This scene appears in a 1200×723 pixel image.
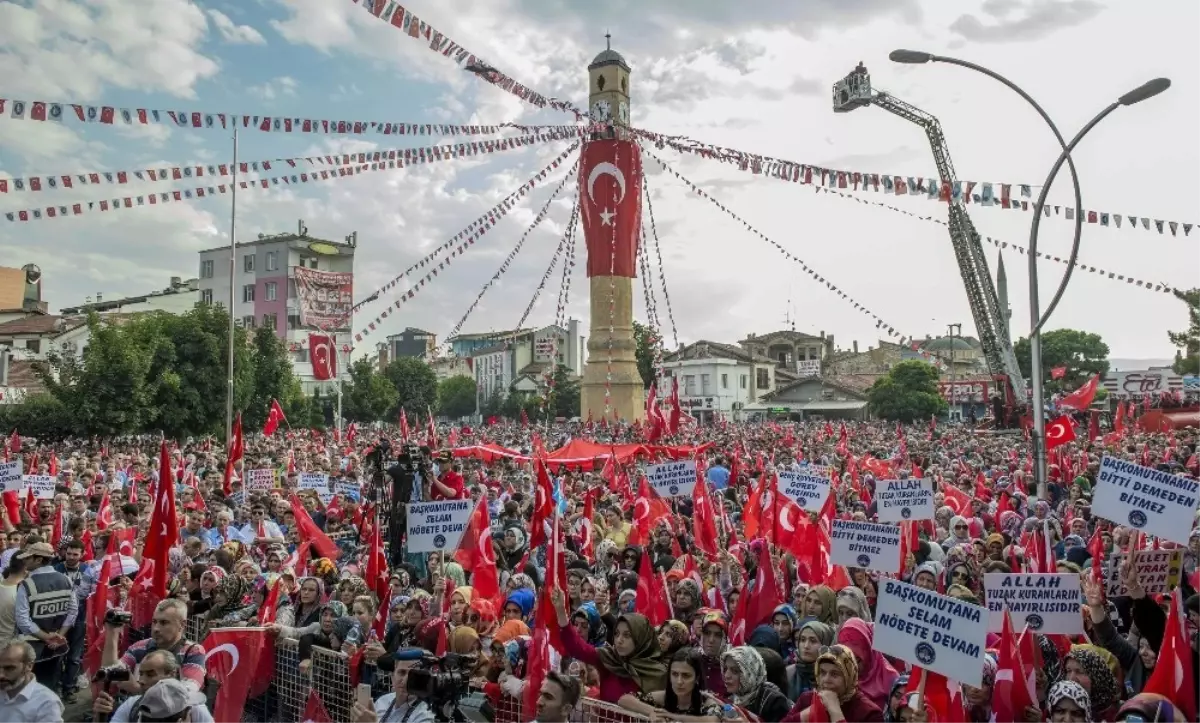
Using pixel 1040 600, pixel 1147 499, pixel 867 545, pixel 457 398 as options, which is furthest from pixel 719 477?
pixel 457 398

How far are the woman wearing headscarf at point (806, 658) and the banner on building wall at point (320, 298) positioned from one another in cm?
2330

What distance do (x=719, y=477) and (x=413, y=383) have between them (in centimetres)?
5845

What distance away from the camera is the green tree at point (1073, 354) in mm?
75125

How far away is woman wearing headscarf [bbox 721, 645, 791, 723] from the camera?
17.8ft

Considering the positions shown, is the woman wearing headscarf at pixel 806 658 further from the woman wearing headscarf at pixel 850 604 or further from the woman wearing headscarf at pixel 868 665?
the woman wearing headscarf at pixel 850 604

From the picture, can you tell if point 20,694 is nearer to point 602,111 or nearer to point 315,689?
point 315,689

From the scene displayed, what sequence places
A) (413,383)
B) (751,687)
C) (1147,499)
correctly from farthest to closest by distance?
(413,383), (1147,499), (751,687)

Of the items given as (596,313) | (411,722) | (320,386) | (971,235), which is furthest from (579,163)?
(320,386)

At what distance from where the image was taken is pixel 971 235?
39719 mm

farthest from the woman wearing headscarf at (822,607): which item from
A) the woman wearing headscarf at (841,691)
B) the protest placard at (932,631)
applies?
the woman wearing headscarf at (841,691)

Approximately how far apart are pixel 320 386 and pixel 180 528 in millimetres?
61346

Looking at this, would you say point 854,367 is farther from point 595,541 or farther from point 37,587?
point 37,587

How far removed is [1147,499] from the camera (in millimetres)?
7180

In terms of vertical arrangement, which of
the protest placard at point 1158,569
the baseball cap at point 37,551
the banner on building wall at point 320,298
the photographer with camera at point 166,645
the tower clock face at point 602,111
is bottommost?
the photographer with camera at point 166,645
